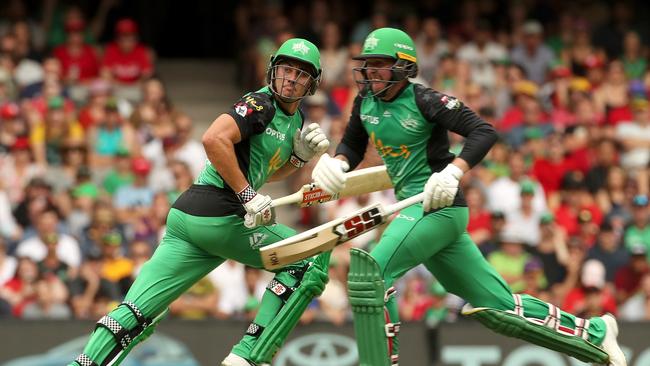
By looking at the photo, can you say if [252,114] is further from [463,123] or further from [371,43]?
[463,123]

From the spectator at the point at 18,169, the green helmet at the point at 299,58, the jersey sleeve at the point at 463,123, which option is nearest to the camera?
the jersey sleeve at the point at 463,123

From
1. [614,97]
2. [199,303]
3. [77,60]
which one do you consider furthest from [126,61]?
[614,97]

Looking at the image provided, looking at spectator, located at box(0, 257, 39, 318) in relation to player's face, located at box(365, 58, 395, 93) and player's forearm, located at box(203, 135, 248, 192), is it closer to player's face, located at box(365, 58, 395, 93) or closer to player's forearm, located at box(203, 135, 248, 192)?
player's forearm, located at box(203, 135, 248, 192)

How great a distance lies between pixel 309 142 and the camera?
904 centimetres

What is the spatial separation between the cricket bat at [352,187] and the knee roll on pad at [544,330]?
3.37 ft

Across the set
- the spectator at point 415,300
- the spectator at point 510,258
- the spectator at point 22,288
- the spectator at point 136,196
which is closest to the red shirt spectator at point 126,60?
the spectator at point 136,196

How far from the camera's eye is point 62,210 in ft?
47.2

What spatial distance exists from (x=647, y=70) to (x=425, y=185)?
9.43m

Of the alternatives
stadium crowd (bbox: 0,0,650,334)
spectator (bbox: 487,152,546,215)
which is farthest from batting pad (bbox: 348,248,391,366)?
spectator (bbox: 487,152,546,215)

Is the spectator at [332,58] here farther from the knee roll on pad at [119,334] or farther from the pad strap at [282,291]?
the knee roll on pad at [119,334]

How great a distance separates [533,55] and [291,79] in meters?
9.02

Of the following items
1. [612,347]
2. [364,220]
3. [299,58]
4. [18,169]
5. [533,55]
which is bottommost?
[18,169]

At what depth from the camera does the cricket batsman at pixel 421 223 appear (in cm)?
848

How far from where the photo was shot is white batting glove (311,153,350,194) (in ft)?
28.1
